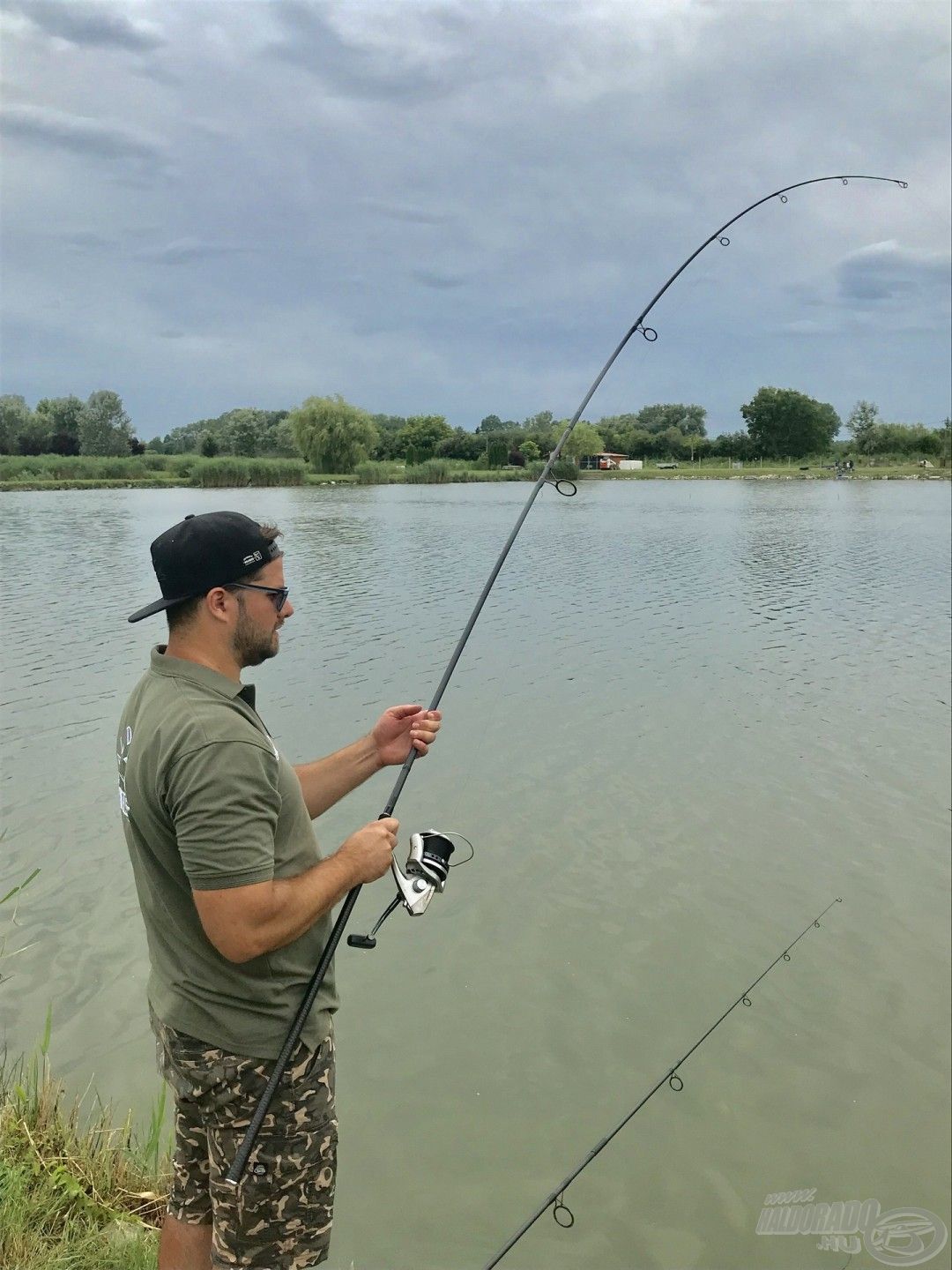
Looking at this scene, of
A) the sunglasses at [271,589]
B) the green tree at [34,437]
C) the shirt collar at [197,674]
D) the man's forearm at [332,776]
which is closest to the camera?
the shirt collar at [197,674]

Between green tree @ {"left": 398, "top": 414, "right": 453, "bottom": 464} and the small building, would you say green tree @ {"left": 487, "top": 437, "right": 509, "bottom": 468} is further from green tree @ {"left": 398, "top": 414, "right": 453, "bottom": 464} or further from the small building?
green tree @ {"left": 398, "top": 414, "right": 453, "bottom": 464}

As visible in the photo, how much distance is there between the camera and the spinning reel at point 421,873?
230 cm

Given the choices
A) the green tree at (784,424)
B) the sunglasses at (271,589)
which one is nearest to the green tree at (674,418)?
the green tree at (784,424)

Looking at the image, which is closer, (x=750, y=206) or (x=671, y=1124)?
(x=671, y=1124)

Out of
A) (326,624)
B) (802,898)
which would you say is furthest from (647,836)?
(326,624)

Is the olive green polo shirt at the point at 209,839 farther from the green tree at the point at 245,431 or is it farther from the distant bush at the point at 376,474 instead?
the green tree at the point at 245,431

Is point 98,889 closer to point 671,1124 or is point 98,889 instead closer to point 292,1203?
point 671,1124

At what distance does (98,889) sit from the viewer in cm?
519

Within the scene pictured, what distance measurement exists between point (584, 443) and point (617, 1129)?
51.5 meters

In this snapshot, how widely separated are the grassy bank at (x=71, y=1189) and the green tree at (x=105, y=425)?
41.0m

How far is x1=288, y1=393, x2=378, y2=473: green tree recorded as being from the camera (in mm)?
51781

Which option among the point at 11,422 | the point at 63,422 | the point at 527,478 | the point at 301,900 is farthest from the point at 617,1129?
the point at 527,478

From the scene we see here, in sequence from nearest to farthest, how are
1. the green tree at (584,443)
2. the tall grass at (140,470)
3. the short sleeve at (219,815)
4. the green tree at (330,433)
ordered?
the short sleeve at (219,815) < the tall grass at (140,470) < the green tree at (584,443) < the green tree at (330,433)

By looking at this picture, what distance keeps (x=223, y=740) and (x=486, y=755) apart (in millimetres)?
5579
